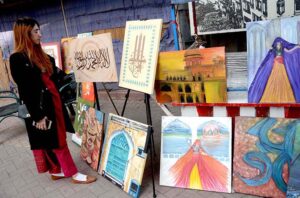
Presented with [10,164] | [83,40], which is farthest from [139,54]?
[10,164]

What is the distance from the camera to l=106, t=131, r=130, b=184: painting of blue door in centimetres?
303

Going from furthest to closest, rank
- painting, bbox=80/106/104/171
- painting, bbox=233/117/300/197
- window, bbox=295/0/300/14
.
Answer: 1. window, bbox=295/0/300/14
2. painting, bbox=80/106/104/171
3. painting, bbox=233/117/300/197

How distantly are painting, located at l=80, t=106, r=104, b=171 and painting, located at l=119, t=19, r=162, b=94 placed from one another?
0.71 metres

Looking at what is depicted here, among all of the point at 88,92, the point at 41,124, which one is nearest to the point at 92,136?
the point at 88,92

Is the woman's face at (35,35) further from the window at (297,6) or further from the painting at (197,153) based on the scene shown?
the window at (297,6)

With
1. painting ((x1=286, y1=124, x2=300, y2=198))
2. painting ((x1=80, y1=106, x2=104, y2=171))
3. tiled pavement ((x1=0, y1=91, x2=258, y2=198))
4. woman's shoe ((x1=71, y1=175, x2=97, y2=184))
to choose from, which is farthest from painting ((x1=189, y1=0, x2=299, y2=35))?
woman's shoe ((x1=71, y1=175, x2=97, y2=184))

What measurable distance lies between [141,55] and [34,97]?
43.3 inches

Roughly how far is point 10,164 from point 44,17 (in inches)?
187

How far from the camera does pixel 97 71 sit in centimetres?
339

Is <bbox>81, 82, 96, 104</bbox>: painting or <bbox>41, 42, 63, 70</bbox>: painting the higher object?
<bbox>41, 42, 63, 70</bbox>: painting

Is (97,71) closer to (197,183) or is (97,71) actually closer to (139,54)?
(139,54)

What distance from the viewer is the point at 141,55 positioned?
2.80 metres

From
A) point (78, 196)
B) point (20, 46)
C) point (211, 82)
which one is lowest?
point (78, 196)

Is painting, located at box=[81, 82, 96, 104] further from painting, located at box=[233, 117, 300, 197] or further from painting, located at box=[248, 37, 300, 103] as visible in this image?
painting, located at box=[248, 37, 300, 103]
